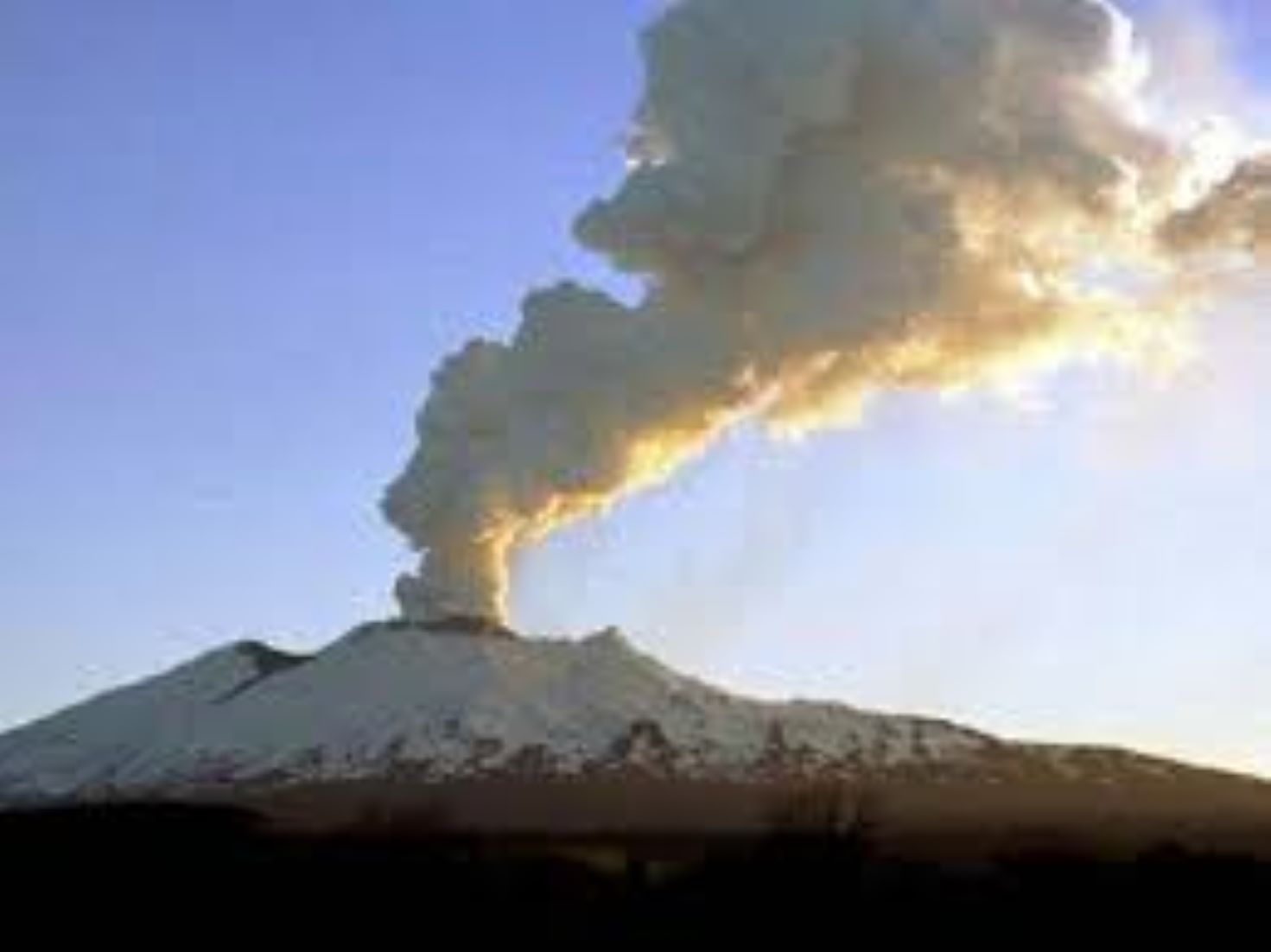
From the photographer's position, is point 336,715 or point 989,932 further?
point 336,715

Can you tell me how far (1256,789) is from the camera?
563 ft

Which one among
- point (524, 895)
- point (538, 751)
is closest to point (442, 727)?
point (538, 751)

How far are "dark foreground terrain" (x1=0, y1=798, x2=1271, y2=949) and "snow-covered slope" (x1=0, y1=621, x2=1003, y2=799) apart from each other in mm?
106891

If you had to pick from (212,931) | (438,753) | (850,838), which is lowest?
(212,931)

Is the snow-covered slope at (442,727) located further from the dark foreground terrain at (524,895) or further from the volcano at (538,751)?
the dark foreground terrain at (524,895)

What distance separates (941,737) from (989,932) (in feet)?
484

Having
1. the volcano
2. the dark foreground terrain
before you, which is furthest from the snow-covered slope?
the dark foreground terrain

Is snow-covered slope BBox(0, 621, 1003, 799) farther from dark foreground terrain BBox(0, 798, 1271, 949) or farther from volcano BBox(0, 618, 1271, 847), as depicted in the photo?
dark foreground terrain BBox(0, 798, 1271, 949)

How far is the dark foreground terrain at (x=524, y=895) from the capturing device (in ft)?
148

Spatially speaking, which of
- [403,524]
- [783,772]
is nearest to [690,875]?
[403,524]

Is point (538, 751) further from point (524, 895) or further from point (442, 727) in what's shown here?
point (524, 895)

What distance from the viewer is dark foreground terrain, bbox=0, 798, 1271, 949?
45.0 metres

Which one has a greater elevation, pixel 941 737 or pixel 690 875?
pixel 941 737

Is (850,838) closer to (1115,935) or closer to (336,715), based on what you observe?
(1115,935)
